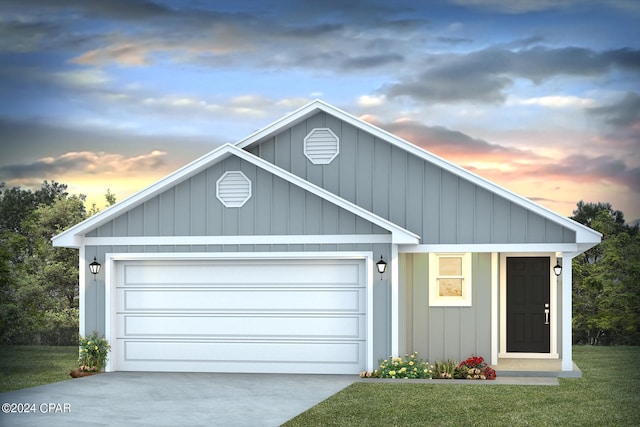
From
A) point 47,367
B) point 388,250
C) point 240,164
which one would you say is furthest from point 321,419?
point 47,367

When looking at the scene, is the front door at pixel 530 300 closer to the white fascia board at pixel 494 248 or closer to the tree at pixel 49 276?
the white fascia board at pixel 494 248

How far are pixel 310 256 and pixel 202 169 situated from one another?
98.2 inches

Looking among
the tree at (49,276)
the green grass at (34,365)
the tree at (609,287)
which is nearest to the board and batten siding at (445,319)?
the green grass at (34,365)

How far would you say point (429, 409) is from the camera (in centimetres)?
1088

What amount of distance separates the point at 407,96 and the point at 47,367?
1114cm

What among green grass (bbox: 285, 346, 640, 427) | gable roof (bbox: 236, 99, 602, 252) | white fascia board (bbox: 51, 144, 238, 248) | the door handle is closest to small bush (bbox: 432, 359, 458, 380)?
green grass (bbox: 285, 346, 640, 427)

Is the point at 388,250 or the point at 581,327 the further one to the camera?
the point at 581,327

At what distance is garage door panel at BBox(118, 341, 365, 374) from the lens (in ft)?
47.8

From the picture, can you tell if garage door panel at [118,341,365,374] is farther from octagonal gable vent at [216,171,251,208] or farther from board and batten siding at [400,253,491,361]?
octagonal gable vent at [216,171,251,208]

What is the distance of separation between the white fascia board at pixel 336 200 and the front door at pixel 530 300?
4240 millimetres

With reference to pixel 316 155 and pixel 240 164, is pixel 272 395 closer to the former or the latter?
pixel 240 164

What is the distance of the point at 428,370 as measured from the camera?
14.2 m

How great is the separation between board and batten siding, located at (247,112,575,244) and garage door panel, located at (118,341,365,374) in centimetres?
266

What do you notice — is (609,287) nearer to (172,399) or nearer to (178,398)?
(178,398)
